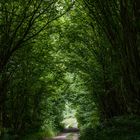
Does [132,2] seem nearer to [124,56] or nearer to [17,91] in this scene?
[124,56]

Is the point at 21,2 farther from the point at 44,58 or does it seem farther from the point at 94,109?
the point at 94,109

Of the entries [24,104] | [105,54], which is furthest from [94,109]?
[105,54]

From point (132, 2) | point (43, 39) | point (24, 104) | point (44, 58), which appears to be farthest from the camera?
point (24, 104)

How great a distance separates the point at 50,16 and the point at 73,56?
20.0 ft

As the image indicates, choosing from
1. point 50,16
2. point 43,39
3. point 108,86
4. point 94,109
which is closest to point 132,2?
point 50,16

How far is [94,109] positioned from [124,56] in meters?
15.7

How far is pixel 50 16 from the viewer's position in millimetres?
11672

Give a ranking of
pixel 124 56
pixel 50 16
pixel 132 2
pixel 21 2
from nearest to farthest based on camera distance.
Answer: pixel 132 2 → pixel 124 56 → pixel 21 2 → pixel 50 16

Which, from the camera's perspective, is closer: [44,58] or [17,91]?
[44,58]

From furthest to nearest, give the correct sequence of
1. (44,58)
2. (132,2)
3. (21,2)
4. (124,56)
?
1. (44,58)
2. (21,2)
3. (124,56)
4. (132,2)

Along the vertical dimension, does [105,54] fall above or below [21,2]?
below

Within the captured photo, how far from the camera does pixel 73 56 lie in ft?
57.7

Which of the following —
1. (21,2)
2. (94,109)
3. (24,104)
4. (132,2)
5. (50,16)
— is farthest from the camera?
(94,109)

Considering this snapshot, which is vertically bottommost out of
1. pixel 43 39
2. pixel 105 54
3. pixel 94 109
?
pixel 94 109
